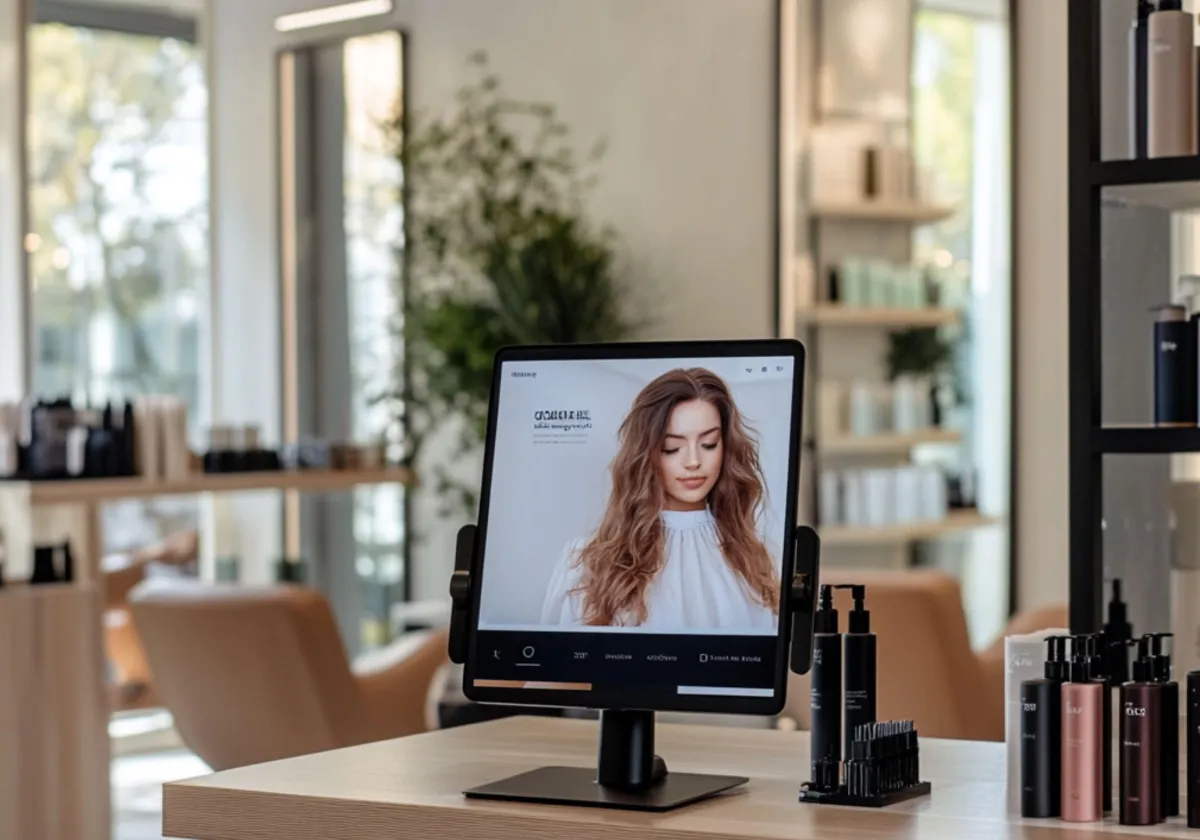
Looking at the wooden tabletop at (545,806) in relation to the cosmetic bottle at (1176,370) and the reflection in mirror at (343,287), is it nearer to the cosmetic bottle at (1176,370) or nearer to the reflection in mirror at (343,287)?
the cosmetic bottle at (1176,370)

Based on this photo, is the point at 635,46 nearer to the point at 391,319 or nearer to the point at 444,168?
the point at 444,168

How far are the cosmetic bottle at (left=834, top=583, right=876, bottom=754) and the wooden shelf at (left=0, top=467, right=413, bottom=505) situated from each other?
152 inches

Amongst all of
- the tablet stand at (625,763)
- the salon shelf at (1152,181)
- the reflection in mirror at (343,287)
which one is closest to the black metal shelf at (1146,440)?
the salon shelf at (1152,181)

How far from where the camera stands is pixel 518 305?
6492 millimetres

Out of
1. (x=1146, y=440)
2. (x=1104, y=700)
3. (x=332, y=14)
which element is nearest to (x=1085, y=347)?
(x=1146, y=440)

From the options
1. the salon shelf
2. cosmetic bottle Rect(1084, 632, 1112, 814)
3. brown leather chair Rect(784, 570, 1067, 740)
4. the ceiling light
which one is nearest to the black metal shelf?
the salon shelf

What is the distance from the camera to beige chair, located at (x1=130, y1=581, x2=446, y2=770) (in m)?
4.57

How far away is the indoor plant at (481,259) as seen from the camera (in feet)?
21.3

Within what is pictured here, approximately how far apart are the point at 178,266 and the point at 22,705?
351 centimetres

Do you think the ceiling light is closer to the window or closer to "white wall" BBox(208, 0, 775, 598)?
"white wall" BBox(208, 0, 775, 598)

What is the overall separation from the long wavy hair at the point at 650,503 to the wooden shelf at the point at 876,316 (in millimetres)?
4288

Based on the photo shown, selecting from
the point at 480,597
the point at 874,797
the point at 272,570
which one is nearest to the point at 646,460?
the point at 480,597

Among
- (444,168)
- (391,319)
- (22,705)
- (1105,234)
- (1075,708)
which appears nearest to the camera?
(1075,708)

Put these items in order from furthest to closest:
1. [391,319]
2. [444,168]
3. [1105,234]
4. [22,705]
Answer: [391,319] < [444,168] < [22,705] < [1105,234]
